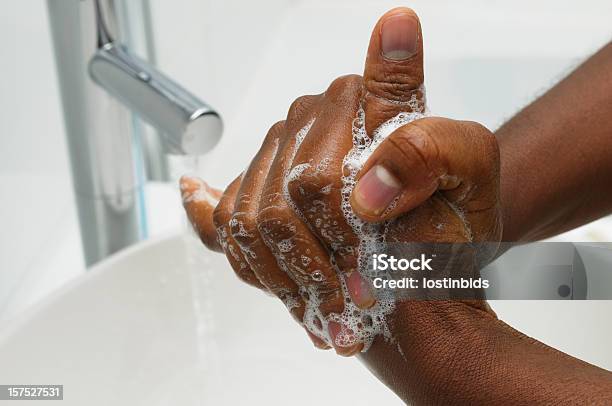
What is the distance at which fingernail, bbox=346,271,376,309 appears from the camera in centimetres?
31

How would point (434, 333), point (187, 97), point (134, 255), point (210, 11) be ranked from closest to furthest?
point (434, 333), point (187, 97), point (134, 255), point (210, 11)

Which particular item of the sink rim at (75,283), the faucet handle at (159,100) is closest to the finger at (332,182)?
the faucet handle at (159,100)

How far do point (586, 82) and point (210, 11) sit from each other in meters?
0.60

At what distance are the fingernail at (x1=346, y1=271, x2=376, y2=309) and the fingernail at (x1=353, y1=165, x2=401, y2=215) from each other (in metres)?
0.04

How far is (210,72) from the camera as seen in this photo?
976 millimetres

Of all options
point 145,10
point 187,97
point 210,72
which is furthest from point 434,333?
point 210,72

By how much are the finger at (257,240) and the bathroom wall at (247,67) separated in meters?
0.13

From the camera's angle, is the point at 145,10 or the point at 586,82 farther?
the point at 145,10

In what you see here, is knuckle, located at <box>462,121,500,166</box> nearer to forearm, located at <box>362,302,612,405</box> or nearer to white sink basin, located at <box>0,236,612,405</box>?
forearm, located at <box>362,302,612,405</box>

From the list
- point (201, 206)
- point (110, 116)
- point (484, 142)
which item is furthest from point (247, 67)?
point (484, 142)

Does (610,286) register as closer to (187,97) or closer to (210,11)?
(187,97)

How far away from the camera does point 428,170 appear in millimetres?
265

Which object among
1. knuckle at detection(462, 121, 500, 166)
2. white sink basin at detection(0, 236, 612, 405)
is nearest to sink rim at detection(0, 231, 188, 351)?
white sink basin at detection(0, 236, 612, 405)

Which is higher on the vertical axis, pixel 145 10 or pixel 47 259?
pixel 145 10
